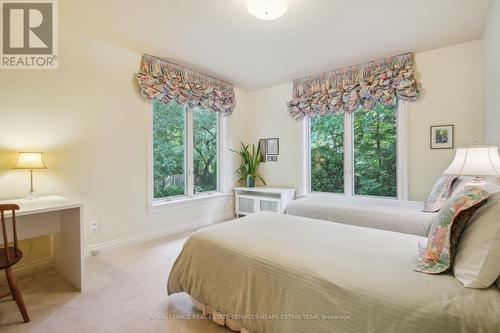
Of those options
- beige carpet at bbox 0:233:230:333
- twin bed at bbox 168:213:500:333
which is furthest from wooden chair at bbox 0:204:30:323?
twin bed at bbox 168:213:500:333

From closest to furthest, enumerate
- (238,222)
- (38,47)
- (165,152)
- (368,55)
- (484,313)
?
(484,313)
(238,222)
(38,47)
(368,55)
(165,152)

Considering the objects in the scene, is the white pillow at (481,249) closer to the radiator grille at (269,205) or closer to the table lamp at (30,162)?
the radiator grille at (269,205)

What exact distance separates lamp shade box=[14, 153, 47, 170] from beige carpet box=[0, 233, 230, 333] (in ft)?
3.34

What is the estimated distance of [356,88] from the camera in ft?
11.3

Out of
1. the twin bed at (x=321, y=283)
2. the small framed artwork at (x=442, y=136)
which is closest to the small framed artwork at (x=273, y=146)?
the small framed artwork at (x=442, y=136)

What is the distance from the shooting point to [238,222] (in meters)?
1.98

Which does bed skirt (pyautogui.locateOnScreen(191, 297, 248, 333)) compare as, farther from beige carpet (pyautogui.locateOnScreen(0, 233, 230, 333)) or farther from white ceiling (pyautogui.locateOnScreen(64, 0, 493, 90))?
white ceiling (pyautogui.locateOnScreen(64, 0, 493, 90))

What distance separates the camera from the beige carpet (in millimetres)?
1604

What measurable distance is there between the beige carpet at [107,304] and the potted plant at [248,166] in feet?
7.29

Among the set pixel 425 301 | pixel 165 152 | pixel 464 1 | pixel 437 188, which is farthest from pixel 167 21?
pixel 437 188

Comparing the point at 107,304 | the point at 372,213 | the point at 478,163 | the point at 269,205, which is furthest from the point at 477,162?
the point at 107,304

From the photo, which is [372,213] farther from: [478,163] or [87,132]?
[87,132]

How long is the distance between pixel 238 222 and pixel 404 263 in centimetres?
115

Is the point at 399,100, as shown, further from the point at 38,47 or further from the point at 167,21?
the point at 38,47
